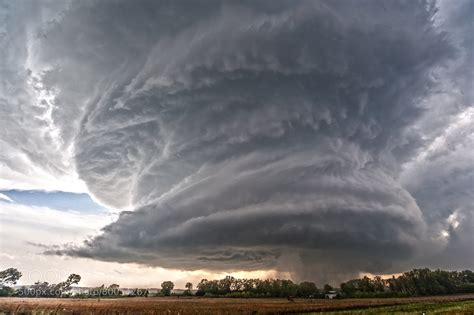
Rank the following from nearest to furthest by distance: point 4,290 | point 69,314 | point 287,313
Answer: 1. point 69,314
2. point 287,313
3. point 4,290

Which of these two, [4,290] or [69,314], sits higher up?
[4,290]

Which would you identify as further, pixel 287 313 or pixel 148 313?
pixel 287 313

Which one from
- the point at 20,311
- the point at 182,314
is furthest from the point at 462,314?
the point at 20,311

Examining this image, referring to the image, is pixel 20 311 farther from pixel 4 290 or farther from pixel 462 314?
pixel 4 290

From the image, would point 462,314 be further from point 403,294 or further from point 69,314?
point 403,294

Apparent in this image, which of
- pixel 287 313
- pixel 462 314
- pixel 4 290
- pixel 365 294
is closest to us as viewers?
pixel 462 314

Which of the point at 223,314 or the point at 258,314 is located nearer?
the point at 223,314

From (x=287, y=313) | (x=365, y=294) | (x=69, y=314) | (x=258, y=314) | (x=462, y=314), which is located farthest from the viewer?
(x=365, y=294)

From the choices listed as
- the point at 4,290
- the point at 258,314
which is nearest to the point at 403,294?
the point at 258,314

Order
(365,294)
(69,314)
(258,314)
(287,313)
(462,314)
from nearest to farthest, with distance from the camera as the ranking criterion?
(462,314) → (69,314) → (258,314) → (287,313) → (365,294)
